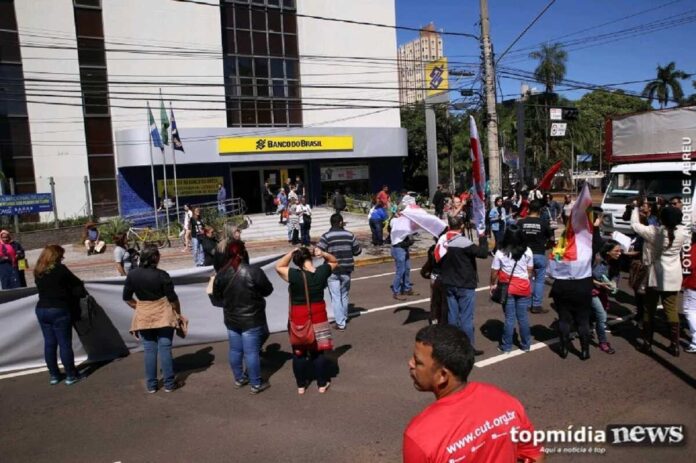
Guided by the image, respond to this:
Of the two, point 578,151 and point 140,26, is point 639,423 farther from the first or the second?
point 578,151

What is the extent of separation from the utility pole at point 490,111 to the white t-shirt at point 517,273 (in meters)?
8.40

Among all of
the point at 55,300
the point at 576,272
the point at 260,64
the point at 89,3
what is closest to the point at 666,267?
the point at 576,272

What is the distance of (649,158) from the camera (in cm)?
1320

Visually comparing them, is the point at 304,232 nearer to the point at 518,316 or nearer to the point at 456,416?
the point at 518,316

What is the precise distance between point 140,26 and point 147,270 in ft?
77.7

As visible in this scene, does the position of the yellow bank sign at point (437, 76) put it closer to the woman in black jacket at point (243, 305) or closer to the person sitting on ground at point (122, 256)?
the person sitting on ground at point (122, 256)

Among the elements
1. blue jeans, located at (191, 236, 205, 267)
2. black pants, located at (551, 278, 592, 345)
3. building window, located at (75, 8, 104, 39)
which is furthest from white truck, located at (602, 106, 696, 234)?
building window, located at (75, 8, 104, 39)

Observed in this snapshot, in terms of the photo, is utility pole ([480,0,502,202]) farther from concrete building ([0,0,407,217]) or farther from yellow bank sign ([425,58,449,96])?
yellow bank sign ([425,58,449,96])

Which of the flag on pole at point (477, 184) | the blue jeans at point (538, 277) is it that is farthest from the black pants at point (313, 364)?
the blue jeans at point (538, 277)

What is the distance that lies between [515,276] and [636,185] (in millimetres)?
8881

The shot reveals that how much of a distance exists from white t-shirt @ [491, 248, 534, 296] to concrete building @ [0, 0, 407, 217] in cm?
1850

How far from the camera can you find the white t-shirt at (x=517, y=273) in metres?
6.21

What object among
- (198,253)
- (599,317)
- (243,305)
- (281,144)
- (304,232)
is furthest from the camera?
(281,144)

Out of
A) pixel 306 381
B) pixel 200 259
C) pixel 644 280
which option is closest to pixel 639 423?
pixel 644 280
